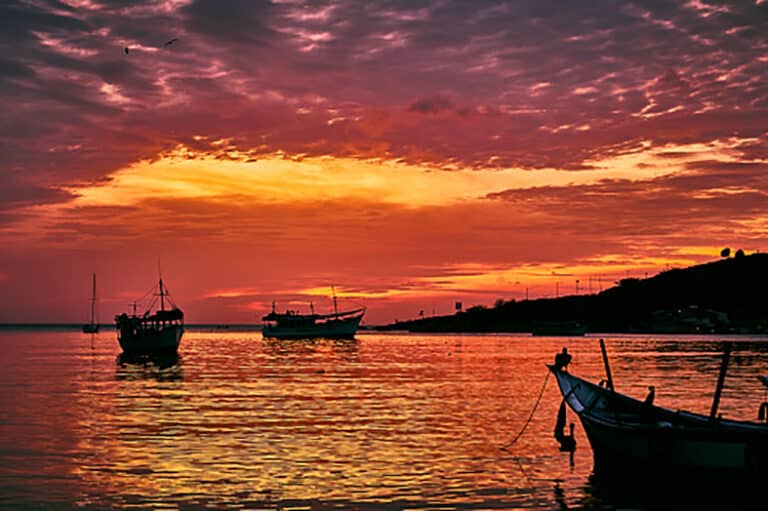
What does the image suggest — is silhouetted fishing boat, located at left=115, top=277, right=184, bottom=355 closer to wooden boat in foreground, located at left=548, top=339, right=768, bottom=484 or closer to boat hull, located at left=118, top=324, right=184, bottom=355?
boat hull, located at left=118, top=324, right=184, bottom=355

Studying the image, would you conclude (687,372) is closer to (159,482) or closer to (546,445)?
(546,445)

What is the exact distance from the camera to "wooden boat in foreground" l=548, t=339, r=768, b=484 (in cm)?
2077

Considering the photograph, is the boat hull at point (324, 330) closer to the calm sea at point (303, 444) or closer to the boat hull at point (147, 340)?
the boat hull at point (147, 340)

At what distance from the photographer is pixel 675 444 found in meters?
22.0

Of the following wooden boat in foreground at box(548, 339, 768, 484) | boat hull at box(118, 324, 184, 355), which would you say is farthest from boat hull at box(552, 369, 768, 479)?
boat hull at box(118, 324, 184, 355)

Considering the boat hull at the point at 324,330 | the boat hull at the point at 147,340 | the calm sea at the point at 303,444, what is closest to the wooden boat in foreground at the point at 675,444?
the calm sea at the point at 303,444

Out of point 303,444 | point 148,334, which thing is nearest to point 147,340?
point 148,334

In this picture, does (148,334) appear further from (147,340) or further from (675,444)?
(675,444)

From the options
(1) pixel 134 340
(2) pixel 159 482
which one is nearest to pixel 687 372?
(2) pixel 159 482

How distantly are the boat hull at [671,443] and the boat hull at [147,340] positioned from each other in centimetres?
8577

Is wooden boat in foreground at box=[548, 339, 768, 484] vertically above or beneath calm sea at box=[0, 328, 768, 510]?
above

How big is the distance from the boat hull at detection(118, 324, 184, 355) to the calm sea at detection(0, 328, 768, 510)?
44656mm

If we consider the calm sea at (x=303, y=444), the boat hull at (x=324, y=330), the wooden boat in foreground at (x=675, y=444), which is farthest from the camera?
the boat hull at (x=324, y=330)

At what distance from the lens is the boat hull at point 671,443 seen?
68.1 feet
